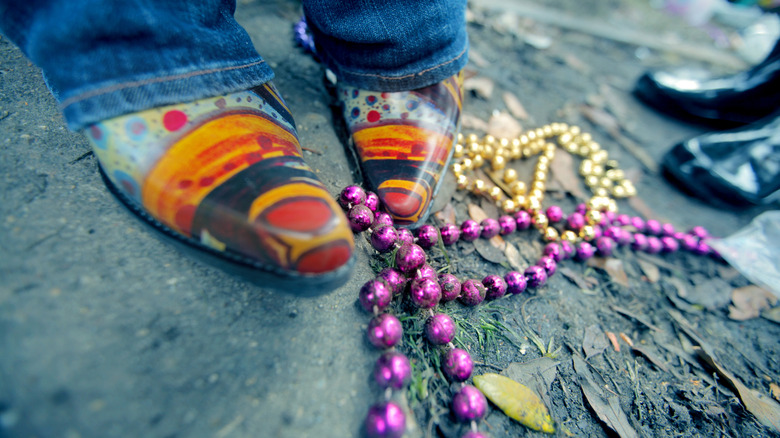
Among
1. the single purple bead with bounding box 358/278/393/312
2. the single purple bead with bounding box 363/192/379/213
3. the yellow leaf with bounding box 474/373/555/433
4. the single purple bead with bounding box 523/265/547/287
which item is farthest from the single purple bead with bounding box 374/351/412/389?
the single purple bead with bounding box 523/265/547/287

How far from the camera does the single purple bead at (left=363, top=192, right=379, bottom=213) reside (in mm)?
1137

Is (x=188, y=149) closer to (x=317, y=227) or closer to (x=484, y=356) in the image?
(x=317, y=227)

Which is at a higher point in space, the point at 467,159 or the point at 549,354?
the point at 467,159


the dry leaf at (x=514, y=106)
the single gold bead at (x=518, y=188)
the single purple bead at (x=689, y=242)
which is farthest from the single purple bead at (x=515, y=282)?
the dry leaf at (x=514, y=106)

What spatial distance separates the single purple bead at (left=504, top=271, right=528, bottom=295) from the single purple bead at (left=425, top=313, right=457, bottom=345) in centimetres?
31

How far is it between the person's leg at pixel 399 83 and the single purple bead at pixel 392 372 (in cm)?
44

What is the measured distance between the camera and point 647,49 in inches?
113

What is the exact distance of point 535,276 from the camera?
119cm

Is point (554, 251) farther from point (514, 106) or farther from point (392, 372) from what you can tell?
point (514, 106)

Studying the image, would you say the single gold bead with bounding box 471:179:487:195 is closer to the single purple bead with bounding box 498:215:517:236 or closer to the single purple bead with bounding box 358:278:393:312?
the single purple bead with bounding box 498:215:517:236

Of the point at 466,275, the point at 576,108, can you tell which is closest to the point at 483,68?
the point at 576,108

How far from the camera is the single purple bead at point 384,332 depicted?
0.85m

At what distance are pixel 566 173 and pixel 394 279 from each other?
1162 millimetres

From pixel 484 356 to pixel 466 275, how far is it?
268 millimetres
